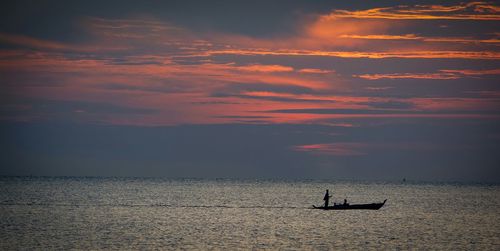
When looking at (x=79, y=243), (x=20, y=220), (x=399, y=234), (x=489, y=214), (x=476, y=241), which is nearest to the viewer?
(x=79, y=243)

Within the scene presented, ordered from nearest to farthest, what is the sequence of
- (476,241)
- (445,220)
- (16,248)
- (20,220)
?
(16,248), (476,241), (20,220), (445,220)

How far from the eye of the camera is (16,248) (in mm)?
53094

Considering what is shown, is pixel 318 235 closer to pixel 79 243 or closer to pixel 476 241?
pixel 476 241

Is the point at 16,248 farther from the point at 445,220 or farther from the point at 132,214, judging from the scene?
the point at 445,220

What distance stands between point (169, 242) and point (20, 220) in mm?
25595

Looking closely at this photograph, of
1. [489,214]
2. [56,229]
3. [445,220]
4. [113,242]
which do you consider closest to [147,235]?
[113,242]

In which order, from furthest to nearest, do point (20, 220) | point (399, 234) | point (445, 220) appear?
A: point (445, 220) < point (20, 220) < point (399, 234)

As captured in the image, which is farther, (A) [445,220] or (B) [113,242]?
(A) [445,220]

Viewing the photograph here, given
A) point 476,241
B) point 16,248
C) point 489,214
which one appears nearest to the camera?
point 16,248

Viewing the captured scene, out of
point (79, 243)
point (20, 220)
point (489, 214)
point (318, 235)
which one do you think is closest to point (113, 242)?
point (79, 243)

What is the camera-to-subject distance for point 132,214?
87.9 m

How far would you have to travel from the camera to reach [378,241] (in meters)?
60.1

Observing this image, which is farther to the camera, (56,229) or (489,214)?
(489,214)

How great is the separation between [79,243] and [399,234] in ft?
89.9
